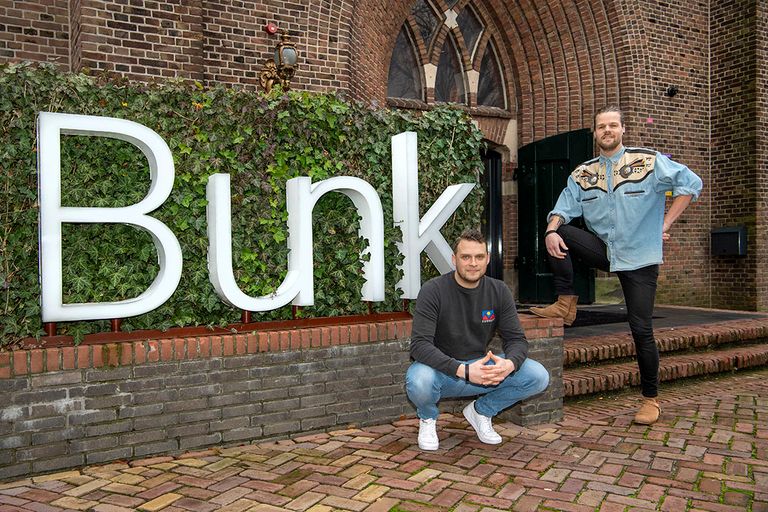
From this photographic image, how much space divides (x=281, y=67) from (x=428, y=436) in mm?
4645

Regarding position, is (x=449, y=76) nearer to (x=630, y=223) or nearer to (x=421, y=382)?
(x=630, y=223)

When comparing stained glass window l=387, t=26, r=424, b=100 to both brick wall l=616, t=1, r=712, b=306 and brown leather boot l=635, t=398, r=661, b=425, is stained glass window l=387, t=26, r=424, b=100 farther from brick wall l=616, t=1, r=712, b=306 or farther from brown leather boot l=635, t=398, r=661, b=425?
brown leather boot l=635, t=398, r=661, b=425

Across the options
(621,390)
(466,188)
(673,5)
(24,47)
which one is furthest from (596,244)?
(673,5)

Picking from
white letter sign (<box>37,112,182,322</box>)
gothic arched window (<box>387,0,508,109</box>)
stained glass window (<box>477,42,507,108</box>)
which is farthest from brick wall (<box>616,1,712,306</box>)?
white letter sign (<box>37,112,182,322</box>)

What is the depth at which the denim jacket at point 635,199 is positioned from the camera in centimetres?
396

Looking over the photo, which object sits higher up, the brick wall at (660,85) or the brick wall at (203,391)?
the brick wall at (660,85)

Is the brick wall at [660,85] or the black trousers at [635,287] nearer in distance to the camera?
the black trousers at [635,287]

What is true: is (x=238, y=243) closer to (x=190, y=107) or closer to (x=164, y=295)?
(x=164, y=295)

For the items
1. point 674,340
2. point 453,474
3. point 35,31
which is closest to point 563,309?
point 453,474

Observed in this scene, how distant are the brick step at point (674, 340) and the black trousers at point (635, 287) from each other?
1021 millimetres

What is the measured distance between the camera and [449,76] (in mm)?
9977

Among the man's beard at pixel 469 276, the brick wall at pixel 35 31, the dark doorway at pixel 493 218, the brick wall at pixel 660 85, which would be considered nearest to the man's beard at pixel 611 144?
the man's beard at pixel 469 276

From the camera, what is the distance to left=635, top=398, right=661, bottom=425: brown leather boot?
4.09m

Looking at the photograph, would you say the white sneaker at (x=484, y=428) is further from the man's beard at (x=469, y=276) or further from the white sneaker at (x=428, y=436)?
the man's beard at (x=469, y=276)
